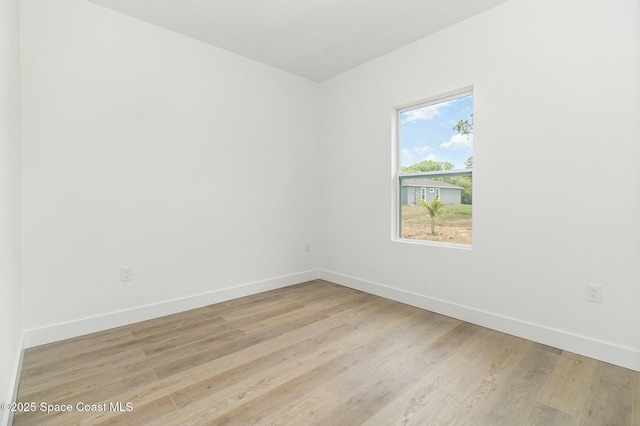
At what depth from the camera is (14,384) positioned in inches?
66.9

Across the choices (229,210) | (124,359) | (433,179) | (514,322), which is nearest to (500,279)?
(514,322)

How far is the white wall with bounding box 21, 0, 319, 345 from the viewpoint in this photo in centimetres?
231

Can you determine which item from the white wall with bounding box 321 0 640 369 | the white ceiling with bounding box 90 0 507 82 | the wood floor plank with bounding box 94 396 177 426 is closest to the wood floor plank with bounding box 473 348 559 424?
the white wall with bounding box 321 0 640 369

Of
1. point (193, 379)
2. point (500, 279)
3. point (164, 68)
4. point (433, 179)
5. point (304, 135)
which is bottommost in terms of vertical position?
point (193, 379)

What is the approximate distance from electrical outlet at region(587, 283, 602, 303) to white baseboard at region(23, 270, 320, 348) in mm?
2929

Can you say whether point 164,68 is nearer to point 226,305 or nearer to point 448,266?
point 226,305

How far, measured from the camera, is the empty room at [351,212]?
1.75 meters

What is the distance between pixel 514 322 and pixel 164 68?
385 cm

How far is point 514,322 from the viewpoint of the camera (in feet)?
7.99

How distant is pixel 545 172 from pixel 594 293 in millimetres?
912

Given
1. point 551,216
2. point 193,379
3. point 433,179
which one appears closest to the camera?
point 193,379

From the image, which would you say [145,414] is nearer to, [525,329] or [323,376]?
[323,376]

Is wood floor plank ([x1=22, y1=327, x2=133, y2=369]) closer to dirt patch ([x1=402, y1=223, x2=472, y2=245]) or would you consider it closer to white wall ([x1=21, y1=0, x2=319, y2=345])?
white wall ([x1=21, y1=0, x2=319, y2=345])

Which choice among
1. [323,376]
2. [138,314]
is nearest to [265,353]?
[323,376]
